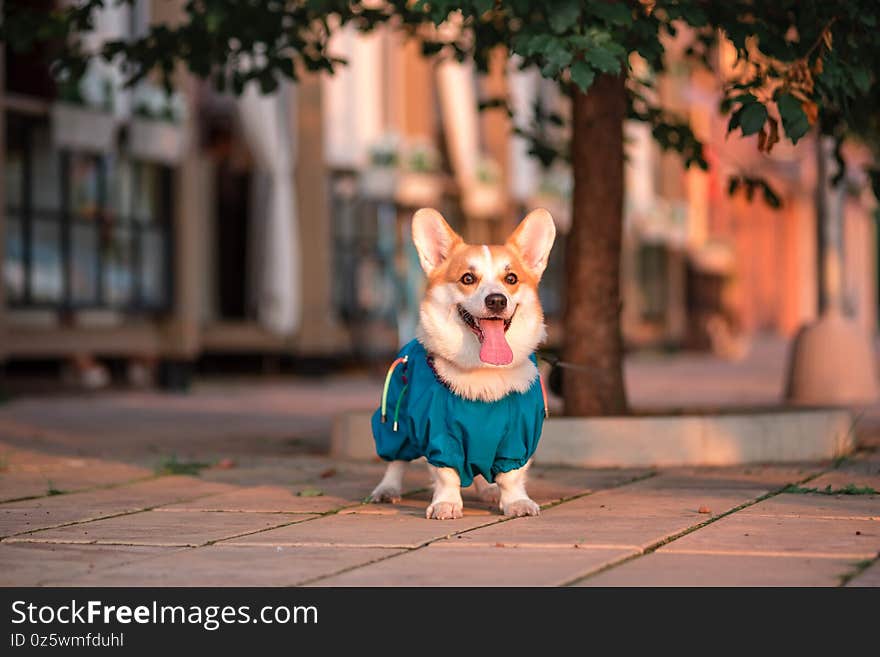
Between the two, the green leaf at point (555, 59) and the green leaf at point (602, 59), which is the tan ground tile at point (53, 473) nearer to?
the green leaf at point (555, 59)

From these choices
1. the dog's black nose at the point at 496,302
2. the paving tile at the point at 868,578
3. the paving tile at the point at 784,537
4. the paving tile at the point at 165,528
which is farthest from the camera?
the dog's black nose at the point at 496,302

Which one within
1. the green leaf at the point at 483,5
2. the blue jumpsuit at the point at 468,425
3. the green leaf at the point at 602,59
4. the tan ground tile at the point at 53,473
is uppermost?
the green leaf at the point at 483,5

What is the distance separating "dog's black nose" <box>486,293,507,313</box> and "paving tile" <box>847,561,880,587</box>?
5.56 feet

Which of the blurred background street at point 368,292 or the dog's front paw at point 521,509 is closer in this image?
the blurred background street at point 368,292

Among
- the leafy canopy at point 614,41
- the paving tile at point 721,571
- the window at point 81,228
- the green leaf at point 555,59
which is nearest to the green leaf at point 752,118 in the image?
the leafy canopy at point 614,41

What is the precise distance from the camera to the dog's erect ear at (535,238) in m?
6.06

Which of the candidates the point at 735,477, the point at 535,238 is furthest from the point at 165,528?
the point at 735,477

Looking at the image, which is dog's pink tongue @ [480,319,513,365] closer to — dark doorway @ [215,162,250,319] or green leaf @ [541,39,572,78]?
green leaf @ [541,39,572,78]

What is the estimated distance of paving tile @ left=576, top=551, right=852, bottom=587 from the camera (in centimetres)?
423

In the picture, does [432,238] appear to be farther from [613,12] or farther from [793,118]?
[793,118]

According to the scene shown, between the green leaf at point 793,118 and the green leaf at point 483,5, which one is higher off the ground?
the green leaf at point 483,5

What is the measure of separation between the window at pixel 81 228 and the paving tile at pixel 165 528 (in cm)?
890

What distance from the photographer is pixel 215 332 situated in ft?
59.8

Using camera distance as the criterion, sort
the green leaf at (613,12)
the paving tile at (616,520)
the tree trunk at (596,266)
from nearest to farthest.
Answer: the paving tile at (616,520)
the green leaf at (613,12)
the tree trunk at (596,266)
